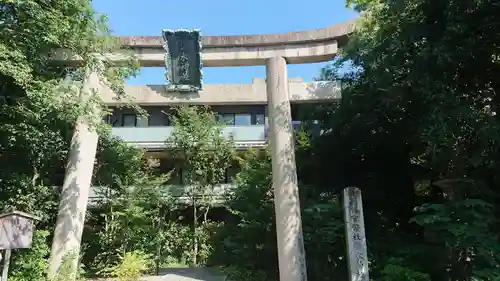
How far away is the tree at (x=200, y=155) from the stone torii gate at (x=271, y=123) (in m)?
3.89

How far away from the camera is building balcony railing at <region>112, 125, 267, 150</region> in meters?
15.5

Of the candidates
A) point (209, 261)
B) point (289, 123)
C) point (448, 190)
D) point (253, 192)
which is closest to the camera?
point (448, 190)

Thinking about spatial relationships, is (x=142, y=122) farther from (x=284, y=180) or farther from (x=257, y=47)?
(x=284, y=180)

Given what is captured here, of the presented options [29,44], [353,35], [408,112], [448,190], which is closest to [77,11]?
[29,44]

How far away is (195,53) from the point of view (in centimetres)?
1099

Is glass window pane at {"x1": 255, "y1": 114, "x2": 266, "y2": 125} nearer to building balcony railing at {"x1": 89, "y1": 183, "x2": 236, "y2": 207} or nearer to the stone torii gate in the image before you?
building balcony railing at {"x1": 89, "y1": 183, "x2": 236, "y2": 207}

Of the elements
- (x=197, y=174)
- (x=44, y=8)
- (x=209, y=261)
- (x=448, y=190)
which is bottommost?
(x=209, y=261)

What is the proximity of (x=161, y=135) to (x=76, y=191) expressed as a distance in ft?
19.4

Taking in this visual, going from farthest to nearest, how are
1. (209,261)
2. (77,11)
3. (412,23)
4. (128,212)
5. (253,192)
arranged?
(209,261) < (128,212) < (253,192) < (77,11) < (412,23)

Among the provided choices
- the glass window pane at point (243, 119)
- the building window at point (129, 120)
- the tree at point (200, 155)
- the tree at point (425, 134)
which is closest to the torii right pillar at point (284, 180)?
the tree at point (425, 134)

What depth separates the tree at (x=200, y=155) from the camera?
14.5 m

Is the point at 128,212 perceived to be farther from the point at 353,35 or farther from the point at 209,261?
the point at 353,35

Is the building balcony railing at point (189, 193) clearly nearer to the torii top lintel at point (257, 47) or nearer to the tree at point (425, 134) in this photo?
the torii top lintel at point (257, 47)

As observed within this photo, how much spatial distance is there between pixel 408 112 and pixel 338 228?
283 centimetres
